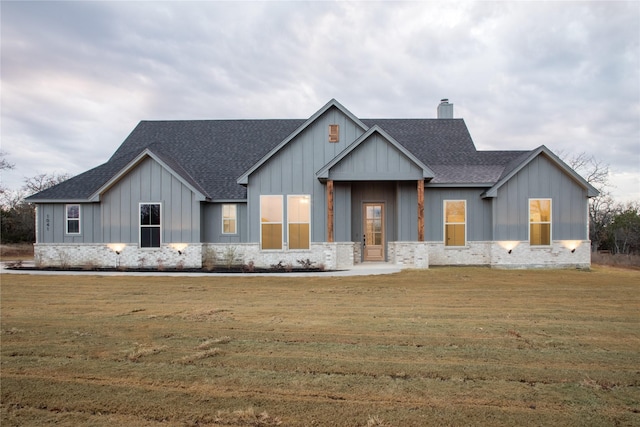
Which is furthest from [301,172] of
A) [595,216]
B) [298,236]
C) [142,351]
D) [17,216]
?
[595,216]

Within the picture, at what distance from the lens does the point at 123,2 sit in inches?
561

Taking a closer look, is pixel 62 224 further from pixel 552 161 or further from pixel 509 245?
pixel 552 161

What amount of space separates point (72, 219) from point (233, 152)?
8.01 metres

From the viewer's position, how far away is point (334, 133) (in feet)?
56.0

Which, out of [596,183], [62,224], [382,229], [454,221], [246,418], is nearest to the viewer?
[246,418]

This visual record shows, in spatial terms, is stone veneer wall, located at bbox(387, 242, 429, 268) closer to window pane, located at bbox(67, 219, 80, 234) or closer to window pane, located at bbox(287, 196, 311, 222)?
window pane, located at bbox(287, 196, 311, 222)

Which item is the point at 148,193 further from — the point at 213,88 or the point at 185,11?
the point at 213,88

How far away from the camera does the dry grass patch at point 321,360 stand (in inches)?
139

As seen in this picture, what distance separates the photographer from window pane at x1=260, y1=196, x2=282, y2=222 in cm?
1698

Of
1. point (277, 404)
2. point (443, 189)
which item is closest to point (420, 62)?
point (443, 189)

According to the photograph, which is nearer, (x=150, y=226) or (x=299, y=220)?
(x=299, y=220)

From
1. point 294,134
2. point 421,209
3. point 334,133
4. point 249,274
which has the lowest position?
point 249,274

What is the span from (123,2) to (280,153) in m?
7.83

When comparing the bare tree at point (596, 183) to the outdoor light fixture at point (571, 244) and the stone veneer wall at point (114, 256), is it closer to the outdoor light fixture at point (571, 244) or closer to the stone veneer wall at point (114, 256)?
the outdoor light fixture at point (571, 244)
